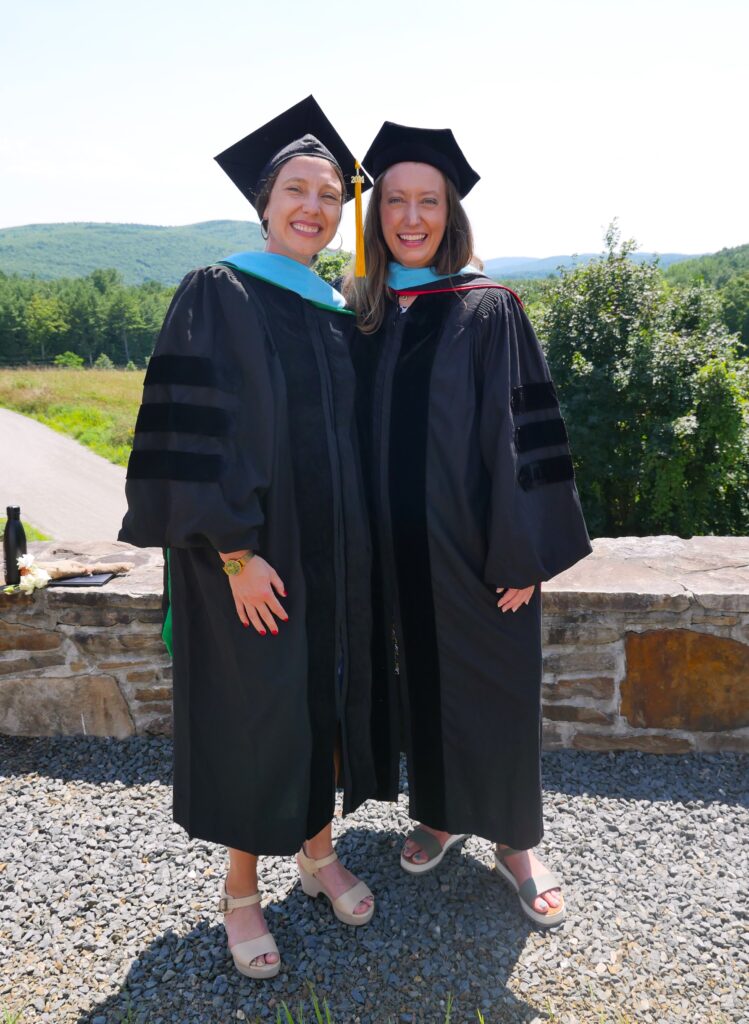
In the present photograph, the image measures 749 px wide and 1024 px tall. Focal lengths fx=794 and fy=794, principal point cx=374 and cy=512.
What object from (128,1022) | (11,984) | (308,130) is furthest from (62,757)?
(308,130)

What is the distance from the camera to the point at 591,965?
2.05m

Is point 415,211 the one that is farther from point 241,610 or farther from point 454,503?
point 241,610

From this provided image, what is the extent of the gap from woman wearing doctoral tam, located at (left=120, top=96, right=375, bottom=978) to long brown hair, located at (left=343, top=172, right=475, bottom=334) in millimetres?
62

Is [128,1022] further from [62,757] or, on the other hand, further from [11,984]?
[62,757]

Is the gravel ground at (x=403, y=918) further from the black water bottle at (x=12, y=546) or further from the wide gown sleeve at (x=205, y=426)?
the wide gown sleeve at (x=205, y=426)

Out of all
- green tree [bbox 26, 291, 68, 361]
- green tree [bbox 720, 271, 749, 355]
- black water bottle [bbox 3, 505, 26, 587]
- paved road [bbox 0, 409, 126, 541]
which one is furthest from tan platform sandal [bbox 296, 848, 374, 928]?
green tree [bbox 26, 291, 68, 361]

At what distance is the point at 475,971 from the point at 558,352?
10.9m

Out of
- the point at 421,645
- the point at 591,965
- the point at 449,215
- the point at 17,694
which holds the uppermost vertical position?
the point at 449,215

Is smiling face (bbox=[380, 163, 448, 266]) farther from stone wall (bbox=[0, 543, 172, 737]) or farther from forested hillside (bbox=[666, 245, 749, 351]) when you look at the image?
forested hillside (bbox=[666, 245, 749, 351])

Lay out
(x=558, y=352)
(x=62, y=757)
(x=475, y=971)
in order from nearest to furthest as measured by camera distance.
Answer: (x=475, y=971) < (x=62, y=757) < (x=558, y=352)

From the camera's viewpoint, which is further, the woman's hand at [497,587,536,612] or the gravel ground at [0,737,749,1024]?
the woman's hand at [497,587,536,612]

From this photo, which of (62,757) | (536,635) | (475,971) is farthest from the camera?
(62,757)

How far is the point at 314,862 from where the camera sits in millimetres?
2303

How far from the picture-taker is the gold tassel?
2197mm
